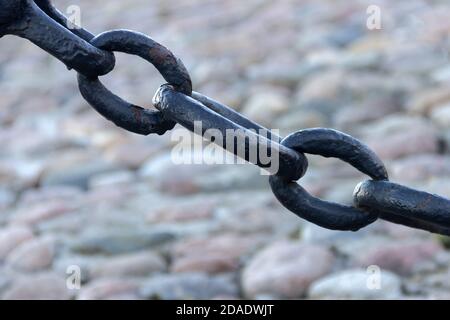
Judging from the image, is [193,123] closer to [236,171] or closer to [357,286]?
[357,286]

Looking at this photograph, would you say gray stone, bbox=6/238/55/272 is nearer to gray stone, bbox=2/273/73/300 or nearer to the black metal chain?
gray stone, bbox=2/273/73/300

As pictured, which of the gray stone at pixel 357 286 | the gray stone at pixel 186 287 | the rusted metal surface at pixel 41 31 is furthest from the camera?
the gray stone at pixel 186 287

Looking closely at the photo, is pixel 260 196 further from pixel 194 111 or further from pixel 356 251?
pixel 194 111

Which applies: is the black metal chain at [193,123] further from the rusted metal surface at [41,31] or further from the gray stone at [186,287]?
the gray stone at [186,287]

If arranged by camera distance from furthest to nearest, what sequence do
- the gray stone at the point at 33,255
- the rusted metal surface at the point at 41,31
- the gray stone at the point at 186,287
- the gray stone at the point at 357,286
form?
the gray stone at the point at 33,255, the gray stone at the point at 186,287, the gray stone at the point at 357,286, the rusted metal surface at the point at 41,31

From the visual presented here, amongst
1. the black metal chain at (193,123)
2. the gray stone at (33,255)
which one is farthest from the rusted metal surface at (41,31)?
the gray stone at (33,255)

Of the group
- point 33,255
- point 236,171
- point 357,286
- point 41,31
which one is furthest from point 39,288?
point 41,31
